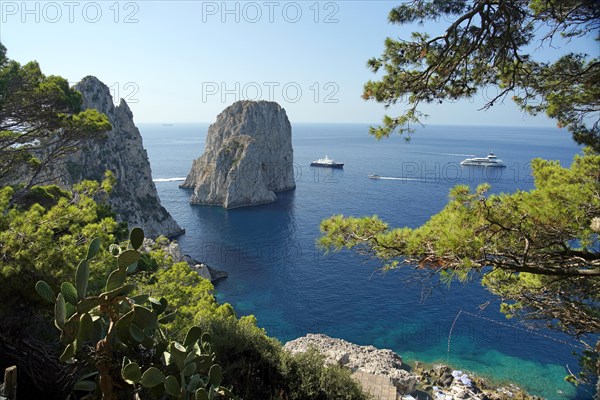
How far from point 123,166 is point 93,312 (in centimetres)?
5799

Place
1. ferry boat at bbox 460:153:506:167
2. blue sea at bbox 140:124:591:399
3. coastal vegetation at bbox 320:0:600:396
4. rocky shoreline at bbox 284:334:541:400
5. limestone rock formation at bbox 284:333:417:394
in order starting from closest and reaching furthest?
coastal vegetation at bbox 320:0:600:396
limestone rock formation at bbox 284:333:417:394
rocky shoreline at bbox 284:334:541:400
blue sea at bbox 140:124:591:399
ferry boat at bbox 460:153:506:167

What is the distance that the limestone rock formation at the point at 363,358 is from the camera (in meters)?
21.0

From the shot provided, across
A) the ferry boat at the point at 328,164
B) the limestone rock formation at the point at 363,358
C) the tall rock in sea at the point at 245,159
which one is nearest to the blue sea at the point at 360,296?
the limestone rock formation at the point at 363,358

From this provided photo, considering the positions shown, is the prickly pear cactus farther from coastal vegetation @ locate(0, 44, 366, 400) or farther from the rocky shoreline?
the rocky shoreline

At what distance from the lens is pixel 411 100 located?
7262 millimetres

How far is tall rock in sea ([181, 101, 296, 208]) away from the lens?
238 ft

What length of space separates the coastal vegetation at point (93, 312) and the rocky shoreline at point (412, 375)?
11.5 meters

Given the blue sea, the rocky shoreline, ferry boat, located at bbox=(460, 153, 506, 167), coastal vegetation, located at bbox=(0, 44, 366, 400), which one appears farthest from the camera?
ferry boat, located at bbox=(460, 153, 506, 167)

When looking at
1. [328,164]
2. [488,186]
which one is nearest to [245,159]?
[328,164]

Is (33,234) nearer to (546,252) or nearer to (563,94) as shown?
(546,252)

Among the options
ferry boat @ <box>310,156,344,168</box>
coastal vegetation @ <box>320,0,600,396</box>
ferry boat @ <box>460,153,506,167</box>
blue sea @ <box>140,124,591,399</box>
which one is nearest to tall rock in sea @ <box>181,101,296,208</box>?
blue sea @ <box>140,124,591,399</box>

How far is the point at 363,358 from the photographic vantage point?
2355cm

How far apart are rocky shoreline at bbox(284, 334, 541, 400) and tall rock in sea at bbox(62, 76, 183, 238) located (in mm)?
35080

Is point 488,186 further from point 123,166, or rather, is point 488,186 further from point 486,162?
point 486,162
